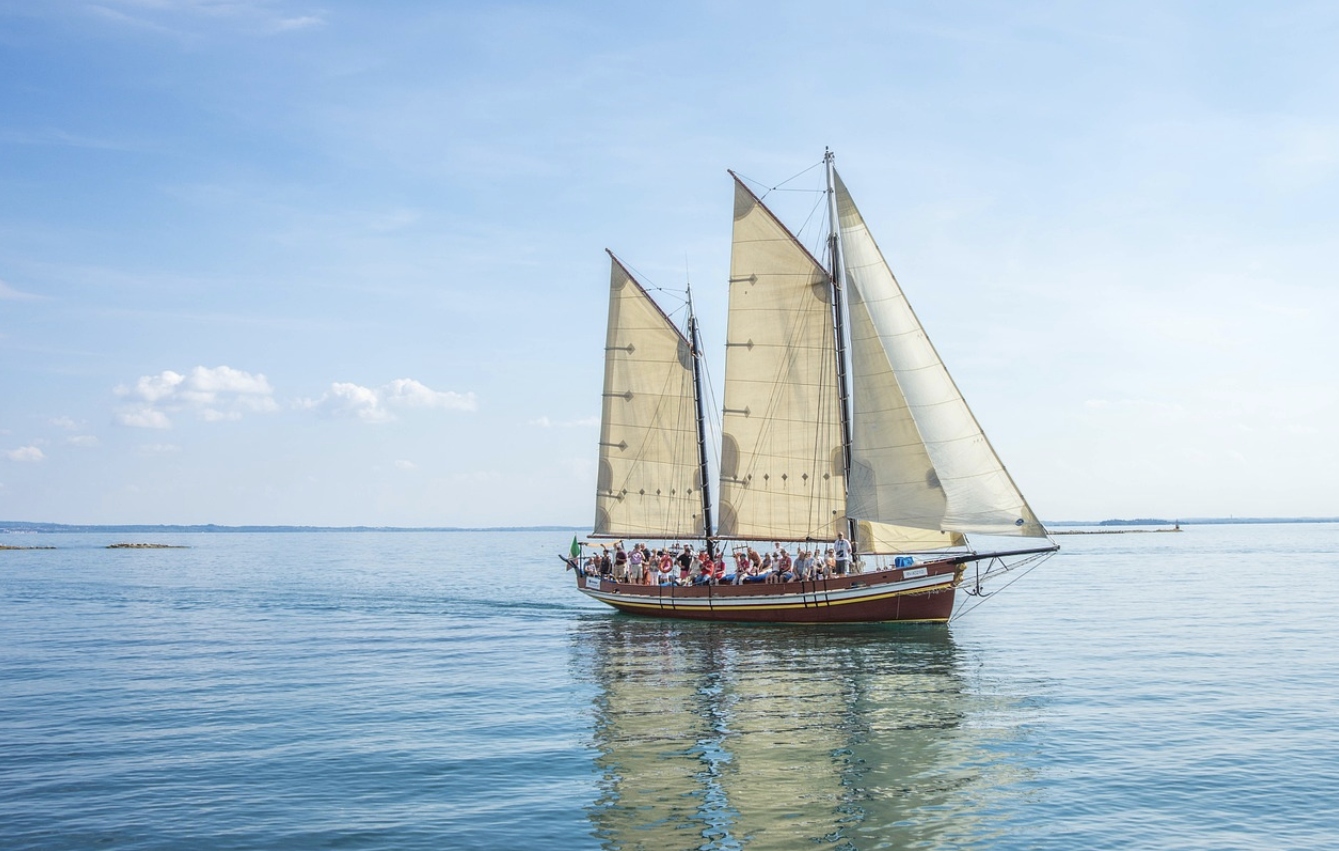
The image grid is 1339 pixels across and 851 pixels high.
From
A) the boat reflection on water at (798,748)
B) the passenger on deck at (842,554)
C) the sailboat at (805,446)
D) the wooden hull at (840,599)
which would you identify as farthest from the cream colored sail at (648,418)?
the boat reflection on water at (798,748)

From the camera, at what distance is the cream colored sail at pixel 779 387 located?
4869 centimetres

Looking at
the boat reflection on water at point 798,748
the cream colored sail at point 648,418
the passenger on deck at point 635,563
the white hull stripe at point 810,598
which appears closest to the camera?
the boat reflection on water at point 798,748

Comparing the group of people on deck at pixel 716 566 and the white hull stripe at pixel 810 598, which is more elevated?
the group of people on deck at pixel 716 566

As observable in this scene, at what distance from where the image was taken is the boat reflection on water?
1792 cm

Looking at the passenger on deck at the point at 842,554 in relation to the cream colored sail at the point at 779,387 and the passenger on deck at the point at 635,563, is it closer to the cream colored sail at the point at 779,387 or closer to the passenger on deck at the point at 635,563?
the cream colored sail at the point at 779,387

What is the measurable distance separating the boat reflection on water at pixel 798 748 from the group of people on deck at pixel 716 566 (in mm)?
6827

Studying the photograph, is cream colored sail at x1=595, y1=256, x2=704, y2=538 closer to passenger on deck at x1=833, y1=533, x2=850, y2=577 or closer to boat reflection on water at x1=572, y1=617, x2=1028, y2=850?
passenger on deck at x1=833, y1=533, x2=850, y2=577

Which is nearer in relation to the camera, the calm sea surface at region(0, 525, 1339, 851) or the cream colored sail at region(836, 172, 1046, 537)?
the calm sea surface at region(0, 525, 1339, 851)

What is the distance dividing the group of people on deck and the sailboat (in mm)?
363

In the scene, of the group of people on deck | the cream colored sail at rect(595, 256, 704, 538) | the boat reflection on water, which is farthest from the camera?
the cream colored sail at rect(595, 256, 704, 538)

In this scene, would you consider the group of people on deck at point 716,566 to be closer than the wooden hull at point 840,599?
No

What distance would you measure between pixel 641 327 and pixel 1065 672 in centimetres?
2829

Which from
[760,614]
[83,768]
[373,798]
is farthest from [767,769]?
[760,614]

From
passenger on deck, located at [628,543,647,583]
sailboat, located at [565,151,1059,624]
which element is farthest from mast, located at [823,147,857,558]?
passenger on deck, located at [628,543,647,583]
